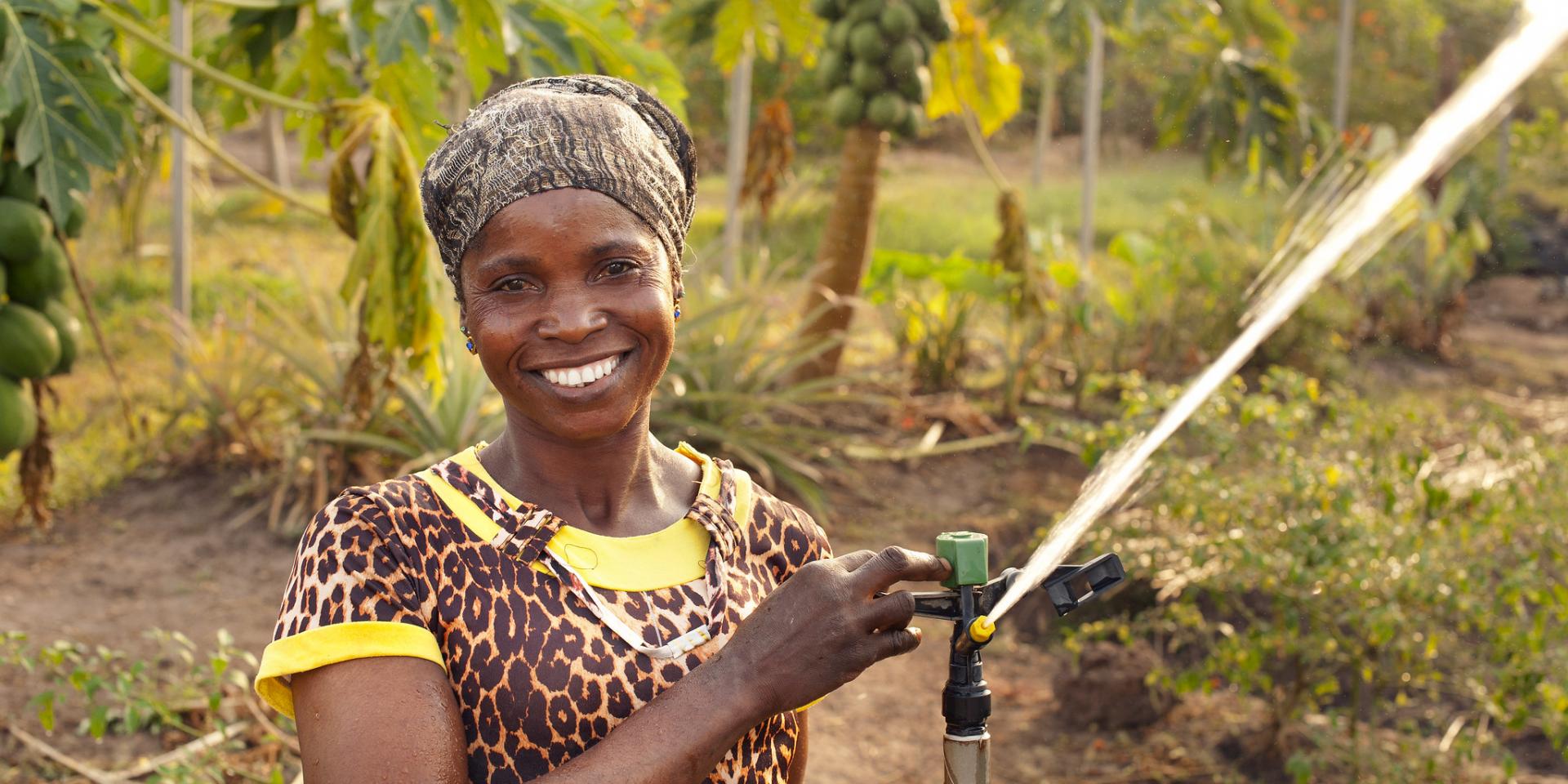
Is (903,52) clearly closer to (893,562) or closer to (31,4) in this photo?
(31,4)

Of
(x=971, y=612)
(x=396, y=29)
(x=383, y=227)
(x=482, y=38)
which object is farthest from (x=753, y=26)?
(x=971, y=612)

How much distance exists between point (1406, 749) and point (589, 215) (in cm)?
315

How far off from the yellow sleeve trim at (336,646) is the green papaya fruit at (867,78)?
5812mm

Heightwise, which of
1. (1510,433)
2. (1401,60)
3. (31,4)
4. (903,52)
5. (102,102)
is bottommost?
(1401,60)

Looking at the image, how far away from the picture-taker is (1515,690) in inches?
143

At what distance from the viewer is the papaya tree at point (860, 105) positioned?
22.3 ft

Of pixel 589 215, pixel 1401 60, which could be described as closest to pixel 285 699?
pixel 589 215

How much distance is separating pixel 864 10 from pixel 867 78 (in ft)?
1.03

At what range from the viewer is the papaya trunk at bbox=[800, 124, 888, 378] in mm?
7297

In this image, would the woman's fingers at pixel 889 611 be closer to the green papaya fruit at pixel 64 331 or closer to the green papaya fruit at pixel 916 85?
the green papaya fruit at pixel 64 331

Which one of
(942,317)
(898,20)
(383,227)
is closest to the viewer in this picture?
(383,227)

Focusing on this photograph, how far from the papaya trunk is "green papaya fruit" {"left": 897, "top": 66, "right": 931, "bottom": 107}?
28 cm

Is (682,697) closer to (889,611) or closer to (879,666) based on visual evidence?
(889,611)

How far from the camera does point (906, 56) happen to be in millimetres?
6730
